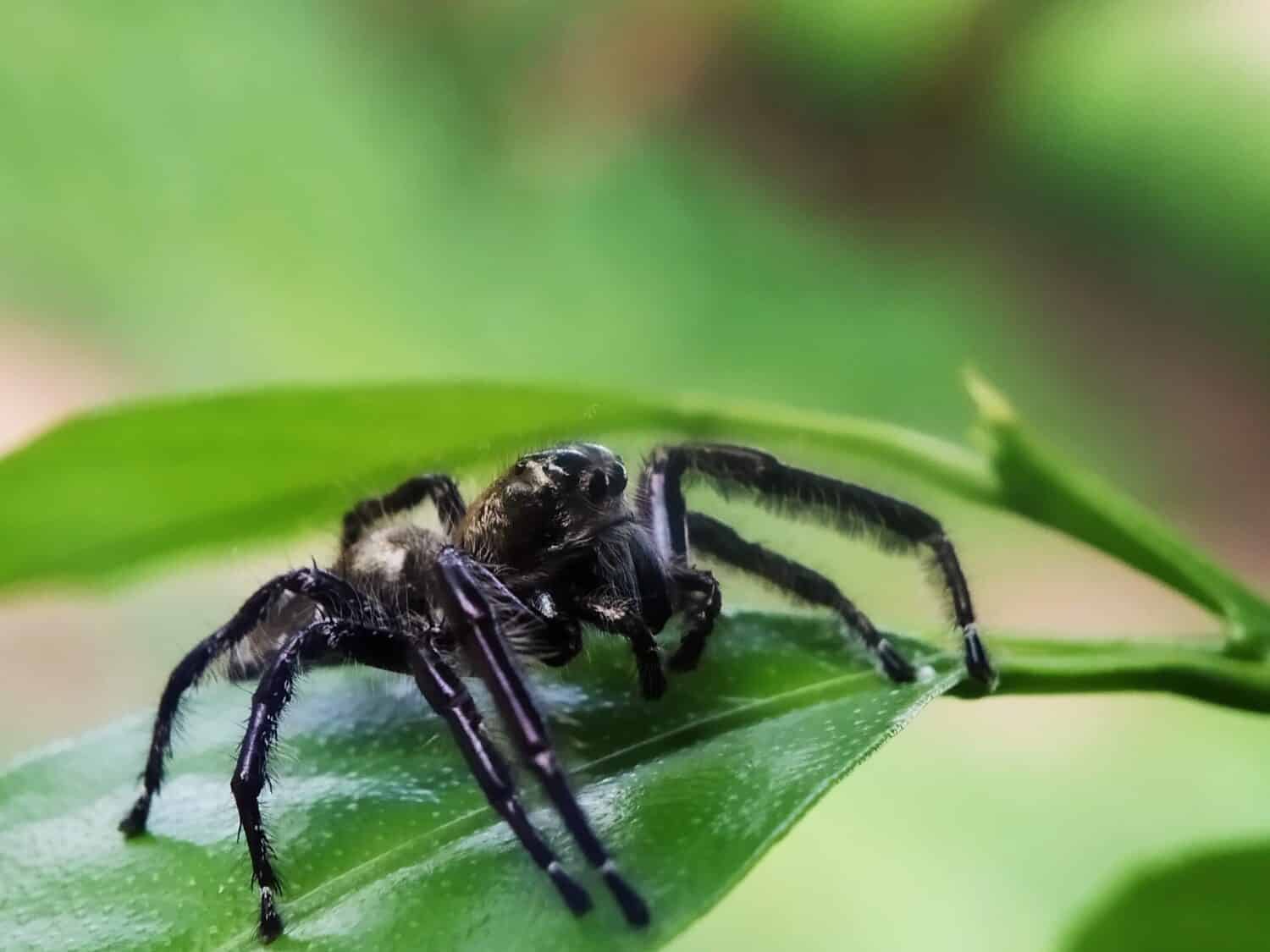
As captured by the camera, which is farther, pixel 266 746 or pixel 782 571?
pixel 782 571

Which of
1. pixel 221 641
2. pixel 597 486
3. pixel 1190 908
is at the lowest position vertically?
pixel 1190 908

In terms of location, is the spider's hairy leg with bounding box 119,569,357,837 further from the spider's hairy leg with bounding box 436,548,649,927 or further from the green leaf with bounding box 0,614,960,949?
the spider's hairy leg with bounding box 436,548,649,927

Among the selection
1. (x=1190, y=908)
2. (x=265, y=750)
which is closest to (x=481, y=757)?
Result: (x=265, y=750)

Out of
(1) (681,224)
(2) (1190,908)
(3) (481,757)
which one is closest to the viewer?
(3) (481,757)

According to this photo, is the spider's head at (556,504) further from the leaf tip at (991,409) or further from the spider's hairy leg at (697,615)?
the leaf tip at (991,409)

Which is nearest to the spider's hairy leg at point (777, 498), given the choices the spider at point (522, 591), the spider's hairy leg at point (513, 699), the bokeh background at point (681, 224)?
the spider at point (522, 591)

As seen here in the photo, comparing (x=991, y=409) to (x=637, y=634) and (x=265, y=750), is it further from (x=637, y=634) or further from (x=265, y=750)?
(x=265, y=750)
